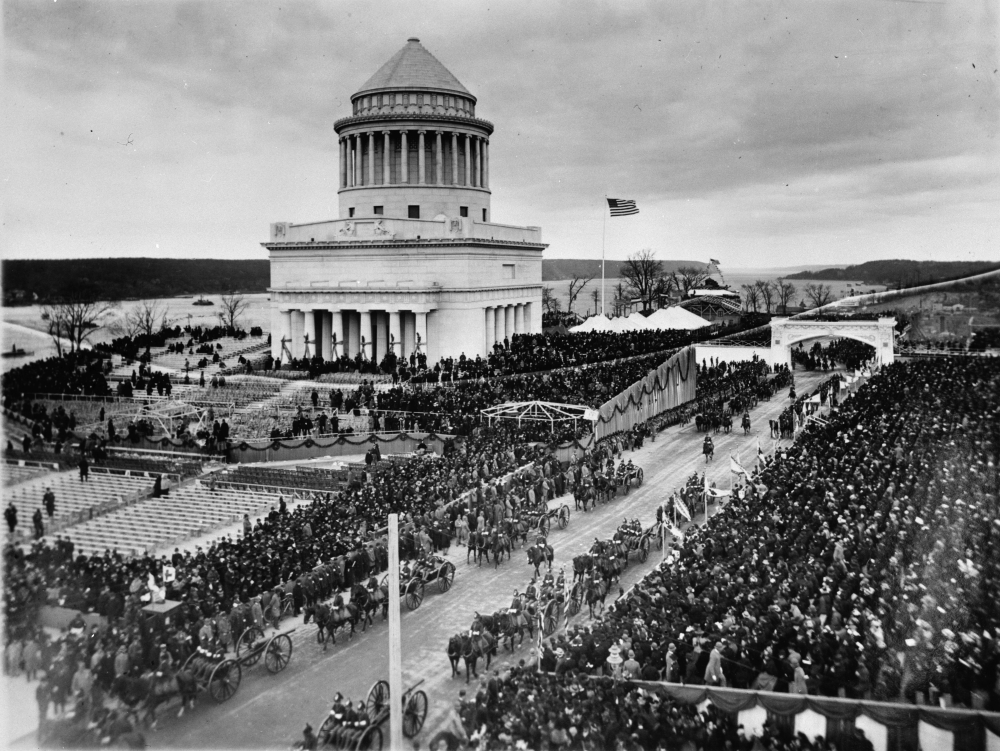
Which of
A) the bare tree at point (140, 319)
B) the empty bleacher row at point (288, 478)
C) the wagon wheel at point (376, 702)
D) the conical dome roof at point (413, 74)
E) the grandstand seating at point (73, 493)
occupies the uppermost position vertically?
the conical dome roof at point (413, 74)

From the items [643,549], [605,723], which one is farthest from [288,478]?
[605,723]

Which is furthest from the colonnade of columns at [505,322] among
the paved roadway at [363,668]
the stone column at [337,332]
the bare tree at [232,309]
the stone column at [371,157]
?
the paved roadway at [363,668]

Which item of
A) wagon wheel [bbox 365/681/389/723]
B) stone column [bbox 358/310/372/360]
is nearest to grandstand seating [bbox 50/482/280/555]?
wagon wheel [bbox 365/681/389/723]

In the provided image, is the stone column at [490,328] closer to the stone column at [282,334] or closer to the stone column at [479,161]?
the stone column at [479,161]

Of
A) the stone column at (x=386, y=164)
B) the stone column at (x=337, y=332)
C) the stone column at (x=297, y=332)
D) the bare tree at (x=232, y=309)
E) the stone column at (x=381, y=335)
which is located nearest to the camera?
the stone column at (x=337, y=332)

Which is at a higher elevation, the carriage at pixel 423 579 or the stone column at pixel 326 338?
the stone column at pixel 326 338

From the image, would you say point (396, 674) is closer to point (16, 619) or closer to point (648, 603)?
point (648, 603)

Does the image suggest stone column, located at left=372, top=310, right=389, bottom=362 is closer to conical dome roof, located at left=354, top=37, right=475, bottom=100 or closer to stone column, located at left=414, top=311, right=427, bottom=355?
stone column, located at left=414, top=311, right=427, bottom=355
